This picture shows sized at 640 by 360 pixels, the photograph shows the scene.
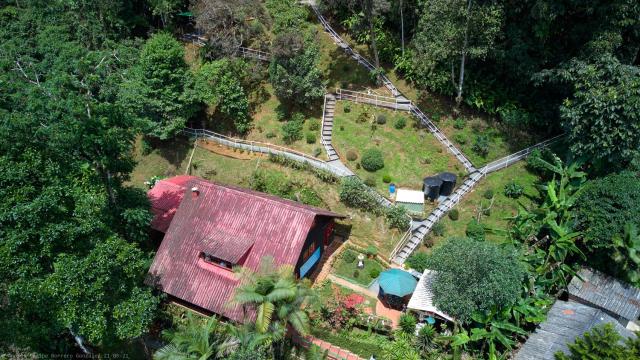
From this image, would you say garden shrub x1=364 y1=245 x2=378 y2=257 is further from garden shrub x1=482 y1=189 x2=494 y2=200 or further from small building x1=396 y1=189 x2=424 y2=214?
garden shrub x1=482 y1=189 x2=494 y2=200

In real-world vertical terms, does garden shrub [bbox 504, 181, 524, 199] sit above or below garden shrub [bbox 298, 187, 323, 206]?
above

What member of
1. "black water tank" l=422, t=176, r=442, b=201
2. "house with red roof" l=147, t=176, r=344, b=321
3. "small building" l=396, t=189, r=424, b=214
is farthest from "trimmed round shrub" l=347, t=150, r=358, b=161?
"house with red roof" l=147, t=176, r=344, b=321

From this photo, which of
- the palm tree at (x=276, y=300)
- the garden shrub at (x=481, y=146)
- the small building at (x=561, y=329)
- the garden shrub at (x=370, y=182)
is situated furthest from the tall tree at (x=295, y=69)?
the small building at (x=561, y=329)

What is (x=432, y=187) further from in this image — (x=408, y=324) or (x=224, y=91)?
(x=224, y=91)

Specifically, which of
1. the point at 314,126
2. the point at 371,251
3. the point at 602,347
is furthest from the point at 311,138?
the point at 602,347

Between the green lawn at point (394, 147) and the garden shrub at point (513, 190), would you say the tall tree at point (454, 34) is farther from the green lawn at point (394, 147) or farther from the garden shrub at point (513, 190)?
the garden shrub at point (513, 190)

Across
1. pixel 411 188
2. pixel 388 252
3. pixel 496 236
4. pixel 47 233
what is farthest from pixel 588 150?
pixel 47 233

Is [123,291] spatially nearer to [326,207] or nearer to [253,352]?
[253,352]
